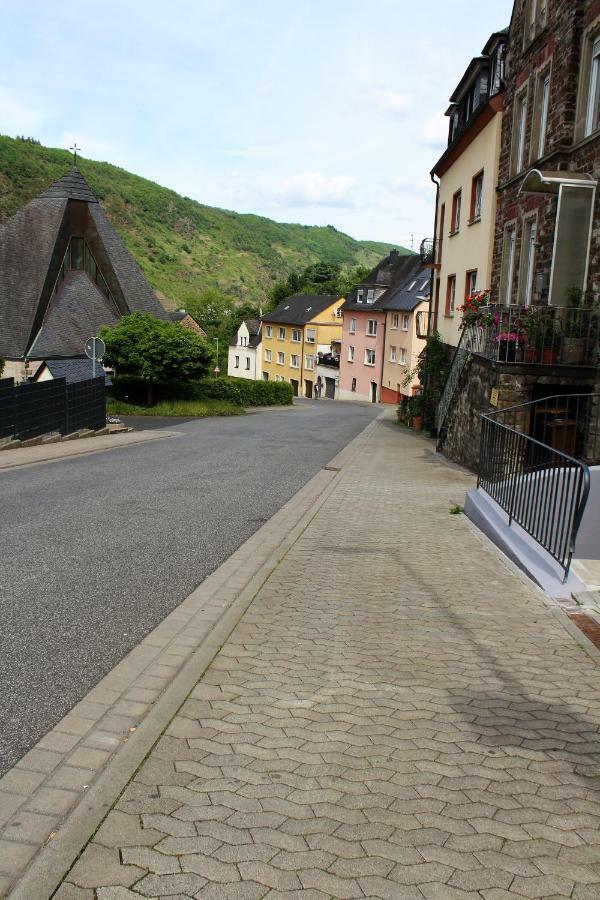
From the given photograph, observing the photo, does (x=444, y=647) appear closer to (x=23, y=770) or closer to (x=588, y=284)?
(x=23, y=770)

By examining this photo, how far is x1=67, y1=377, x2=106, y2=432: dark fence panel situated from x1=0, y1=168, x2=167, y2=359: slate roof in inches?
890

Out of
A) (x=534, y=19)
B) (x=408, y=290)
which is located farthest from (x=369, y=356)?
(x=534, y=19)

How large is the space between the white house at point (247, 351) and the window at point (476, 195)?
69681mm

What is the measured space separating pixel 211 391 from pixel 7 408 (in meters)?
26.7

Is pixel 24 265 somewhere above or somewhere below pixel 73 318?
above

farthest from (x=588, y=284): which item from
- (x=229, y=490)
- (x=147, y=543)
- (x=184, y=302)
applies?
(x=184, y=302)

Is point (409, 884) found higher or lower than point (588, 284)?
lower

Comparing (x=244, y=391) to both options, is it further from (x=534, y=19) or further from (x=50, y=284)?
(x=534, y=19)

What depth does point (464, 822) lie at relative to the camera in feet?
11.5

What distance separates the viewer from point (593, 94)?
582 inches

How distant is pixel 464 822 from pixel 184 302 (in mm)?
132299

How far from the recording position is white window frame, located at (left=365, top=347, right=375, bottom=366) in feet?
214

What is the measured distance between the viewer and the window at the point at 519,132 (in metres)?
18.5

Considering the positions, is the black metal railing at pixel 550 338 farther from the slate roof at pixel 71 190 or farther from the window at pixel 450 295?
the slate roof at pixel 71 190
